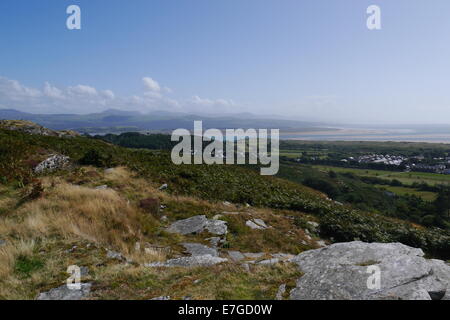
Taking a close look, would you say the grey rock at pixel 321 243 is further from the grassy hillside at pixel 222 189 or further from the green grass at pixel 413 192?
the green grass at pixel 413 192

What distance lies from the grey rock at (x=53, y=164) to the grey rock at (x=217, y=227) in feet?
49.7

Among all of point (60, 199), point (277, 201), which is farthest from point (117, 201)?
point (277, 201)

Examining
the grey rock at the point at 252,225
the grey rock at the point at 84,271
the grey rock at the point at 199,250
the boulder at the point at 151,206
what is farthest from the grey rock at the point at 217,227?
the grey rock at the point at 84,271

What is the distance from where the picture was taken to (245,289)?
18.9 ft

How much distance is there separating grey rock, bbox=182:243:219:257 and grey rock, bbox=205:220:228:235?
1636mm

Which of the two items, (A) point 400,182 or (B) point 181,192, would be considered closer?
(B) point 181,192

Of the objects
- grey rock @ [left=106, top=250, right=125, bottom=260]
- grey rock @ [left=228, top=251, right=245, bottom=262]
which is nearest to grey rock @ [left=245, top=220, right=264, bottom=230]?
grey rock @ [left=228, top=251, right=245, bottom=262]

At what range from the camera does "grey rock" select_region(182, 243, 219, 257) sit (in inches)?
395

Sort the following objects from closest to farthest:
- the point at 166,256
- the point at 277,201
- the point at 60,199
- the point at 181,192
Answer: the point at 166,256 → the point at 60,199 → the point at 181,192 → the point at 277,201

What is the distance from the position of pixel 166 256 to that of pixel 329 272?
5.88 metres

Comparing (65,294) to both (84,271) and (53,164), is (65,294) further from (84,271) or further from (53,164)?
(53,164)

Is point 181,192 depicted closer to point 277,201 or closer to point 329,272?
point 277,201

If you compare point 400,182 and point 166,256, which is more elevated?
point 166,256

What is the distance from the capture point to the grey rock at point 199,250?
10.0 meters
